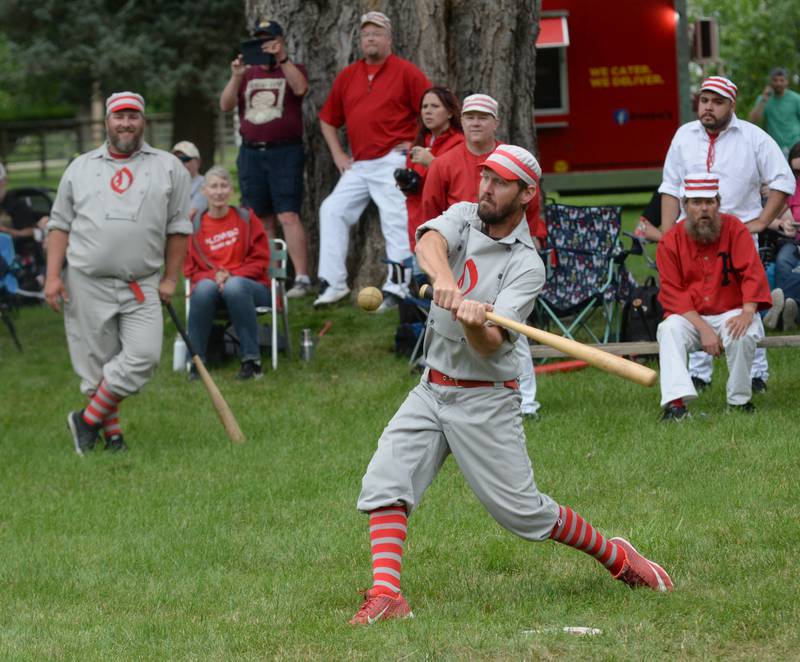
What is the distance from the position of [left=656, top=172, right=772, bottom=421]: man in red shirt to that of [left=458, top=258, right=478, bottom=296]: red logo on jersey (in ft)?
11.4

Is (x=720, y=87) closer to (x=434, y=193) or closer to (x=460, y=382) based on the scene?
(x=434, y=193)

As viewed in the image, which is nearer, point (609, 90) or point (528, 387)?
point (528, 387)

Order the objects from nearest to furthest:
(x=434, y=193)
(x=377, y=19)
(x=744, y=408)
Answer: (x=744, y=408)
(x=434, y=193)
(x=377, y=19)

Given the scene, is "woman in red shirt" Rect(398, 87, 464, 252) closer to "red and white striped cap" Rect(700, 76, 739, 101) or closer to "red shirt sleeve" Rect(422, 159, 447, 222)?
"red shirt sleeve" Rect(422, 159, 447, 222)

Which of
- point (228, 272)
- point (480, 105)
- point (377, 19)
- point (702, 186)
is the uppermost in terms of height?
point (377, 19)

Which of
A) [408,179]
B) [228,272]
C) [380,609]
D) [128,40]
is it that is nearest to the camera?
[380,609]

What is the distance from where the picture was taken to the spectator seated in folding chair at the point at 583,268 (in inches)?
457

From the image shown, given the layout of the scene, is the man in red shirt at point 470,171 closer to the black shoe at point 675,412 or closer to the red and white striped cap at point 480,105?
the red and white striped cap at point 480,105

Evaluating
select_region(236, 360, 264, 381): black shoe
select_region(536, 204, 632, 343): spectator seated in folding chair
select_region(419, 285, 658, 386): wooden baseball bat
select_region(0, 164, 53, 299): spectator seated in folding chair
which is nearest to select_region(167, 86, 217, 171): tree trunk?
select_region(0, 164, 53, 299): spectator seated in folding chair

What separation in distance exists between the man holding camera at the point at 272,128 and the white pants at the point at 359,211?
1.03ft

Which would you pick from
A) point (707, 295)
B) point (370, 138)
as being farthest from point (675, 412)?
point (370, 138)

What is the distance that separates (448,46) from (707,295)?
14.9ft

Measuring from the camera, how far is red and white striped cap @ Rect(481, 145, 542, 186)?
576 centimetres

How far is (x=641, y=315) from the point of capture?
11.5 m
